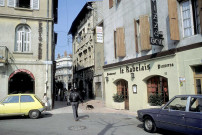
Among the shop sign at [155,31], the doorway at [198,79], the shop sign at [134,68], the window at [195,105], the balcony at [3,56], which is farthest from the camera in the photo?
the balcony at [3,56]

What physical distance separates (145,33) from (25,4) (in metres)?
10.8

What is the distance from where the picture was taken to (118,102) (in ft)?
46.2

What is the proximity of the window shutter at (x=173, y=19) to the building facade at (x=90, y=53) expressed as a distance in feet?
39.9

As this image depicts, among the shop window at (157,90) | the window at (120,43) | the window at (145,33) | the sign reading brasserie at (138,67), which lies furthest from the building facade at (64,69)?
the window at (145,33)

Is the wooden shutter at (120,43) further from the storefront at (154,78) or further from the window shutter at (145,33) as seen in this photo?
the window shutter at (145,33)

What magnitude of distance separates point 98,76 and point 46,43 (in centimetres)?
952

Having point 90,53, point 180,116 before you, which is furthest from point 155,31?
point 90,53

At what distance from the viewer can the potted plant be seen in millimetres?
13852

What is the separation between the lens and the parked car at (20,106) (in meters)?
10.3

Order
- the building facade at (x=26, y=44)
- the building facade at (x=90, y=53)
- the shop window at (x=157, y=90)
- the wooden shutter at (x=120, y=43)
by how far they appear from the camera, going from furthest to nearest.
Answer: the building facade at (x=90, y=53), the building facade at (x=26, y=44), the wooden shutter at (x=120, y=43), the shop window at (x=157, y=90)

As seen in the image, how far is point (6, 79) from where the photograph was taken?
13938 millimetres

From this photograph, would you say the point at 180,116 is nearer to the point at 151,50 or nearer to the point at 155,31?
the point at 155,31

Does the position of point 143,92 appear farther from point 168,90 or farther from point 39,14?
point 39,14

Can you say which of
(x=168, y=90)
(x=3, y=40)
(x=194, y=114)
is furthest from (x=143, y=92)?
(x=3, y=40)
